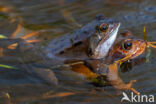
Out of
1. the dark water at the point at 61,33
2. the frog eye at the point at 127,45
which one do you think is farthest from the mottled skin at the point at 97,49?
the dark water at the point at 61,33

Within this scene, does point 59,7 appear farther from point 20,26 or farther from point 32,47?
point 32,47

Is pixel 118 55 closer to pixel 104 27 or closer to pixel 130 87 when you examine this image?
pixel 104 27

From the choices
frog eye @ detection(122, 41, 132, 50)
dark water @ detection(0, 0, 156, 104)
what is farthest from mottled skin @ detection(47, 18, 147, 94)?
dark water @ detection(0, 0, 156, 104)

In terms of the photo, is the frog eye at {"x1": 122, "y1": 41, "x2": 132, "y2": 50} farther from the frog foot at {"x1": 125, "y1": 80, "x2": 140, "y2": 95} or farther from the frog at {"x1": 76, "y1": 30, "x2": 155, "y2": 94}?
the frog foot at {"x1": 125, "y1": 80, "x2": 140, "y2": 95}

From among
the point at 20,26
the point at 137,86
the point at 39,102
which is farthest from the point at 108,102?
the point at 20,26

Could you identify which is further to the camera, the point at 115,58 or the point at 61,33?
the point at 61,33

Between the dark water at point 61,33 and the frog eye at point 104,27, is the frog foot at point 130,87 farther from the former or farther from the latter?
the frog eye at point 104,27

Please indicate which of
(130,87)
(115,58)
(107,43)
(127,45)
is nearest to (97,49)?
(107,43)
